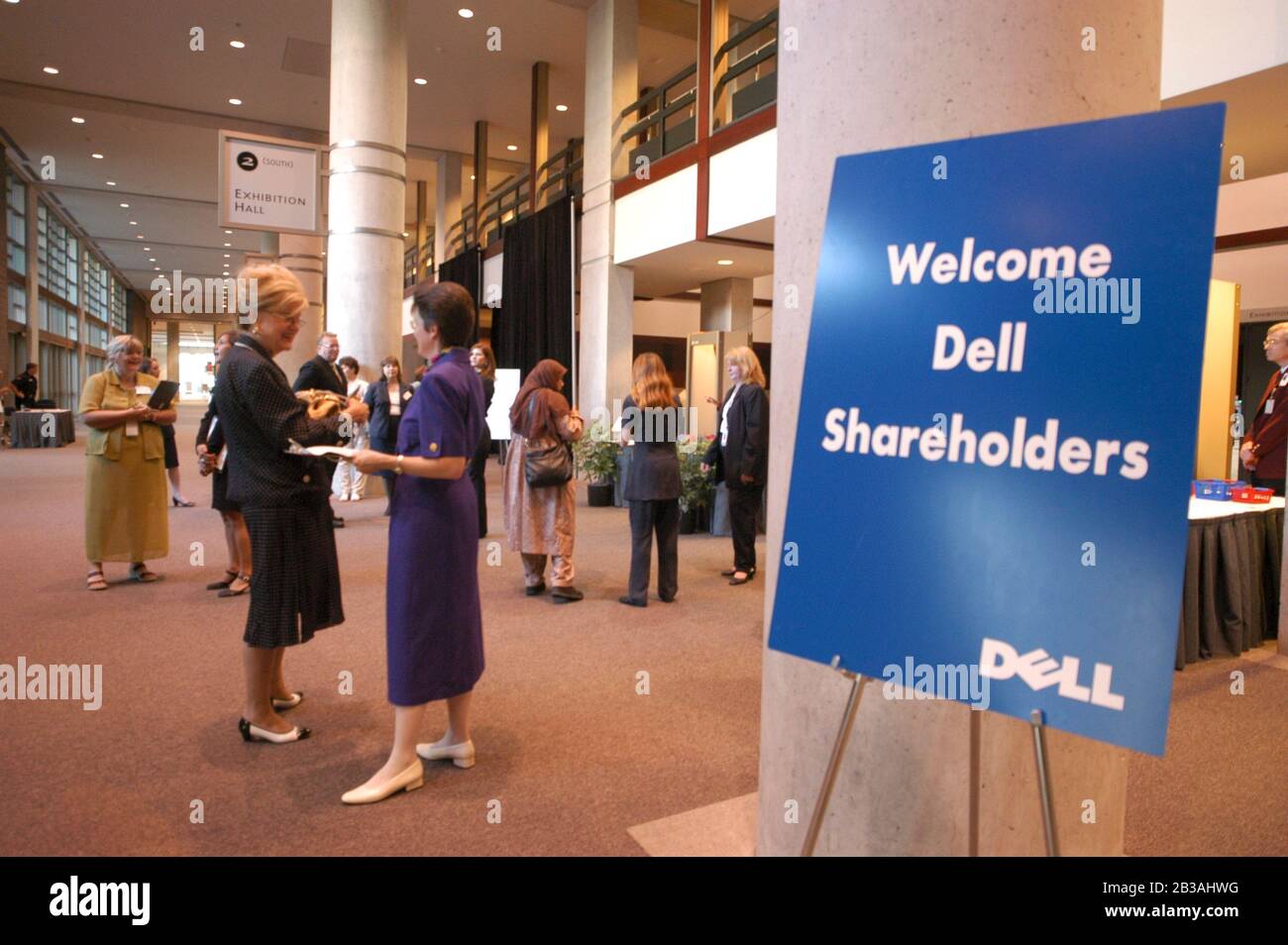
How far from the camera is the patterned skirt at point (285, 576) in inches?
112

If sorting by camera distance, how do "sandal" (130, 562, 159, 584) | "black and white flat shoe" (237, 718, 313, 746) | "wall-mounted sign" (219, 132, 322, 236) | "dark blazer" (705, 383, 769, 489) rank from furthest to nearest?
"wall-mounted sign" (219, 132, 322, 236) < "dark blazer" (705, 383, 769, 489) < "sandal" (130, 562, 159, 584) < "black and white flat shoe" (237, 718, 313, 746)

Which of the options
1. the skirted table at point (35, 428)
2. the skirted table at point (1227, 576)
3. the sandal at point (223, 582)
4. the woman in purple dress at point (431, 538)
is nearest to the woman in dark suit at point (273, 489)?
the woman in purple dress at point (431, 538)

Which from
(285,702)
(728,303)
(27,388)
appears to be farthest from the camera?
(27,388)

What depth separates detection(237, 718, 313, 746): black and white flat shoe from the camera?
9.82ft

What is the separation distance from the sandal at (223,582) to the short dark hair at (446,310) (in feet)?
11.2

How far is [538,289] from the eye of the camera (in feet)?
40.8

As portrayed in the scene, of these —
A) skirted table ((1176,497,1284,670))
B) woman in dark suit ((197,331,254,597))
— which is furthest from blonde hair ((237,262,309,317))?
skirted table ((1176,497,1284,670))

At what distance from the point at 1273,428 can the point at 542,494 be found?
4.41 metres

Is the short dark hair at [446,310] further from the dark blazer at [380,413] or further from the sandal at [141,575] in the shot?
the dark blazer at [380,413]

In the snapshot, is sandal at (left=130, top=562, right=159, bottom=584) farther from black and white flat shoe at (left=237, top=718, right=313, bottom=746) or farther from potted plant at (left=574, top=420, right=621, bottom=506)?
potted plant at (left=574, top=420, right=621, bottom=506)

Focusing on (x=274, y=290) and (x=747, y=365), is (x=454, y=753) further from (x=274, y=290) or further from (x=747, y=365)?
(x=747, y=365)

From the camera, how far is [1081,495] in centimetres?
128

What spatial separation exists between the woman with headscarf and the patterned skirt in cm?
222

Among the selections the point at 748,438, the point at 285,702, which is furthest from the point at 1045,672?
the point at 748,438
